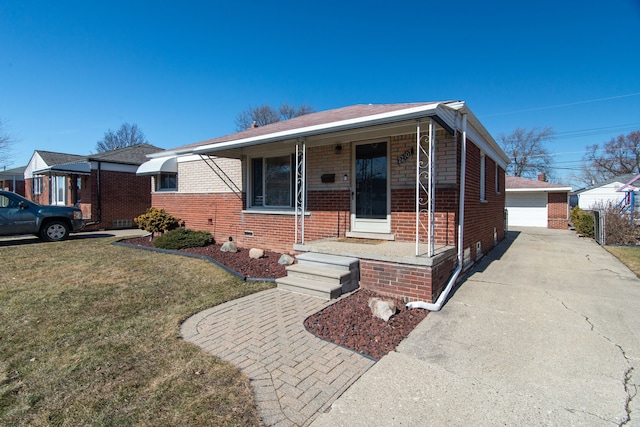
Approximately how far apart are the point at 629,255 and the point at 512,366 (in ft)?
29.6

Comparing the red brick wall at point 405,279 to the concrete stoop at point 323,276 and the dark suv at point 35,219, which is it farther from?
the dark suv at point 35,219

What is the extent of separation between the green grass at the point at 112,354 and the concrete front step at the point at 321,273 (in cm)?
74

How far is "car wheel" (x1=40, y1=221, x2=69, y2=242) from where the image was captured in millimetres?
10828

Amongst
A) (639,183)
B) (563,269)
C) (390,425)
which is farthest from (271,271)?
(639,183)

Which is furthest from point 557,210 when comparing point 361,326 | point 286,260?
point 361,326

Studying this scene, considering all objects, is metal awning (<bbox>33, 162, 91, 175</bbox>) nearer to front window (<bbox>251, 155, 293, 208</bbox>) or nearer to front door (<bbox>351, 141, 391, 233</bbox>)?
front window (<bbox>251, 155, 293, 208</bbox>)

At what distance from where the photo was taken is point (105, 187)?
15195mm

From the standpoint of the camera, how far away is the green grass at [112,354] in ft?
7.58

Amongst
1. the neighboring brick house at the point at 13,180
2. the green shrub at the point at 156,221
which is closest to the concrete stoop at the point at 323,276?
the green shrub at the point at 156,221

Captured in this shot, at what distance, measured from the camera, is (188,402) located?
2402mm

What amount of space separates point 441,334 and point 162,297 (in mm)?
4034

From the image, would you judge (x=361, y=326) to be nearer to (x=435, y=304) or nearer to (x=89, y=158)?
(x=435, y=304)

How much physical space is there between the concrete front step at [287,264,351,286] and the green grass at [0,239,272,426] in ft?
2.43

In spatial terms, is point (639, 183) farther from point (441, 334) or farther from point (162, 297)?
point (162, 297)
